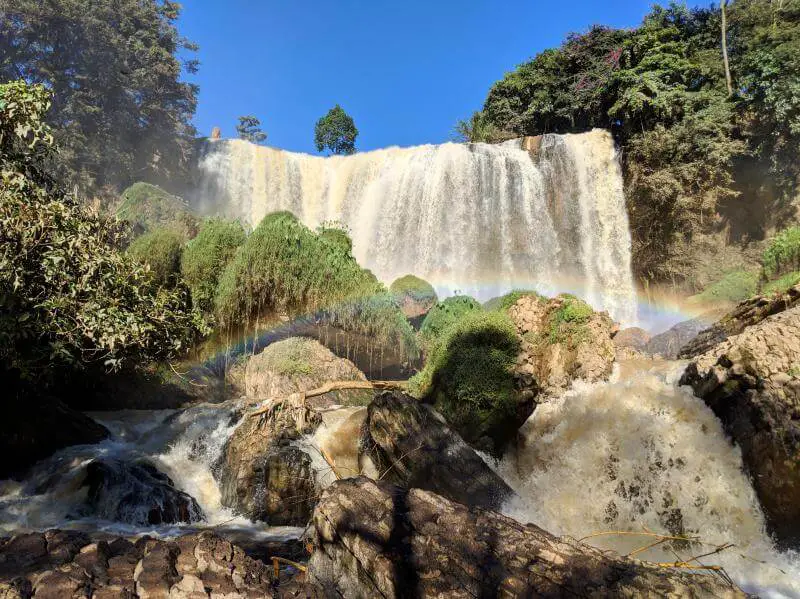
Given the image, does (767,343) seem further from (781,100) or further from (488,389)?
(781,100)

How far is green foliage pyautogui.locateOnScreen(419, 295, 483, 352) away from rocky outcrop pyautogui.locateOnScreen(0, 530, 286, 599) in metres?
15.8

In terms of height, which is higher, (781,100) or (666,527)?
(781,100)

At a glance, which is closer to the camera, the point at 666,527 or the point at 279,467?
the point at 666,527

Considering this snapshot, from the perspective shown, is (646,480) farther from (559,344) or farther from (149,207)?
(149,207)

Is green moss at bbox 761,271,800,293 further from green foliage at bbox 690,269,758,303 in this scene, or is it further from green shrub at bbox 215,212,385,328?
green shrub at bbox 215,212,385,328

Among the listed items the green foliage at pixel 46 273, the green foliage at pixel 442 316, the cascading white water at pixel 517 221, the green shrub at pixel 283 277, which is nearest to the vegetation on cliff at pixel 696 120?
the cascading white water at pixel 517 221

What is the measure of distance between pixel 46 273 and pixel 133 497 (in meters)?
4.03

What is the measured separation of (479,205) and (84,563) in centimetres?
2646

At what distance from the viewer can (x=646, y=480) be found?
8.52 m

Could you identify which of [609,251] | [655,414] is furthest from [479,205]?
[655,414]

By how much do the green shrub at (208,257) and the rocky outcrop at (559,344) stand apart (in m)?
9.94

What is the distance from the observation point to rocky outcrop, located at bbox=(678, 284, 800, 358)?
10.6m

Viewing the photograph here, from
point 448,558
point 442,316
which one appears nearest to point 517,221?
point 442,316

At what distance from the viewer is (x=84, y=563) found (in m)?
3.05
